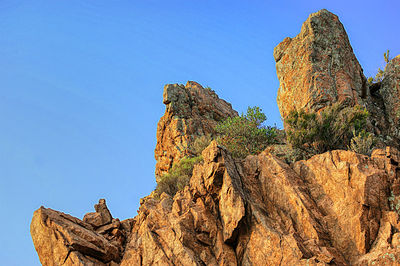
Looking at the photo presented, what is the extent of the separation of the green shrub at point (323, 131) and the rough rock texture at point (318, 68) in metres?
3.61

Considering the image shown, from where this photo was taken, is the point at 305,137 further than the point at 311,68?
No

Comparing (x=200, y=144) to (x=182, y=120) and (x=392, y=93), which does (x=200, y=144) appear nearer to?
(x=182, y=120)

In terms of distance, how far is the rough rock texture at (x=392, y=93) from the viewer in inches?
1350

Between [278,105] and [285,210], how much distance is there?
20.6 meters

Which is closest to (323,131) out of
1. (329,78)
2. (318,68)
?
(329,78)

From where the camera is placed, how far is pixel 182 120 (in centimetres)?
5012

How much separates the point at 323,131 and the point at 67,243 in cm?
1976

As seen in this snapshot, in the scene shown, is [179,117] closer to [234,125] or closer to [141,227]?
[234,125]

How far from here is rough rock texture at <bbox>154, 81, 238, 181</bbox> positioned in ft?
159

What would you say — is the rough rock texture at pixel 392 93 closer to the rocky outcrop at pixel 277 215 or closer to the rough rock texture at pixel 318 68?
the rough rock texture at pixel 318 68

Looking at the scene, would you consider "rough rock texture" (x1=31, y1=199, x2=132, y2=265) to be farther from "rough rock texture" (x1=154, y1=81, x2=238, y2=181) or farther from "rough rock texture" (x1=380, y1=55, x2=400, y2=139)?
"rough rock texture" (x1=380, y1=55, x2=400, y2=139)

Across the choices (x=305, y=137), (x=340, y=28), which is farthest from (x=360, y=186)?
→ (x=340, y=28)

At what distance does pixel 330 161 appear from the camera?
22766 millimetres

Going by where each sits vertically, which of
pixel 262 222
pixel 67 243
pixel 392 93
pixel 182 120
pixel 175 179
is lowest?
pixel 262 222
